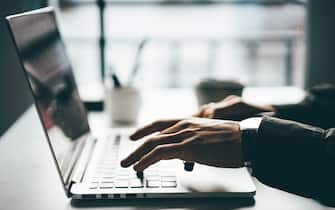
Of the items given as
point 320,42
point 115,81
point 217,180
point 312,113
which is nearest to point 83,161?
point 217,180

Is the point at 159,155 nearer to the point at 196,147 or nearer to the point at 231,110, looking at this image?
the point at 196,147

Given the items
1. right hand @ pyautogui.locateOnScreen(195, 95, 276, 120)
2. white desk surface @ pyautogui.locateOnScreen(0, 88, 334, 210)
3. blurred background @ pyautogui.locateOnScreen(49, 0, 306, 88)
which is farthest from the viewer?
blurred background @ pyautogui.locateOnScreen(49, 0, 306, 88)

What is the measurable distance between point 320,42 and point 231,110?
65cm

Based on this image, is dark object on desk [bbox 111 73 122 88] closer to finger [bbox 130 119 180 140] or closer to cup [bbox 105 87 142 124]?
cup [bbox 105 87 142 124]

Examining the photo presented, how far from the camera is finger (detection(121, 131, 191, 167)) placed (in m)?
0.89

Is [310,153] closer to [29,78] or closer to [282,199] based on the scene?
[282,199]

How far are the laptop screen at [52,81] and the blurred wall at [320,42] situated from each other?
0.83 metres

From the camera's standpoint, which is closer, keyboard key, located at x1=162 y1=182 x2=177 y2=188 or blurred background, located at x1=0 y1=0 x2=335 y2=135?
keyboard key, located at x1=162 y1=182 x2=177 y2=188

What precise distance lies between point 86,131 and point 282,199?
50 cm

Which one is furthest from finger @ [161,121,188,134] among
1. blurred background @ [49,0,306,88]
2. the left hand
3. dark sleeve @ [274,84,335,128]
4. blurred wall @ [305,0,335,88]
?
blurred background @ [49,0,306,88]

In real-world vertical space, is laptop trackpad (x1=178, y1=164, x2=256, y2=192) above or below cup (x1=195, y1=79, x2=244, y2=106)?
above

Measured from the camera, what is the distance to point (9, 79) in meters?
1.27

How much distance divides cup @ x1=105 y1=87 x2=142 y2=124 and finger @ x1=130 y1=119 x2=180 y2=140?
289 millimetres

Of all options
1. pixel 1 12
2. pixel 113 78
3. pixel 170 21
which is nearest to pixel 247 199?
pixel 113 78
